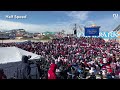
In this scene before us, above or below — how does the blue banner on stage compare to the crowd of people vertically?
above

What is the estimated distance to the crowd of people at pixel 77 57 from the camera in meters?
7.48

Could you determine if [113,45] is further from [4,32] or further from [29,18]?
[4,32]

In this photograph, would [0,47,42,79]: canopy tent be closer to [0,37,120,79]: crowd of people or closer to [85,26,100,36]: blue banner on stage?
[0,37,120,79]: crowd of people

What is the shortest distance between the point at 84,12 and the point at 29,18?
130 centimetres

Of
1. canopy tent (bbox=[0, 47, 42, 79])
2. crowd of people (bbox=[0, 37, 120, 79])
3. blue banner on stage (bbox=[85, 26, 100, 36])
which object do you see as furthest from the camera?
blue banner on stage (bbox=[85, 26, 100, 36])

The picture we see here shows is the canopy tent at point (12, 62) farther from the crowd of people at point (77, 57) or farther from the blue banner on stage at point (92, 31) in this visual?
the blue banner on stage at point (92, 31)

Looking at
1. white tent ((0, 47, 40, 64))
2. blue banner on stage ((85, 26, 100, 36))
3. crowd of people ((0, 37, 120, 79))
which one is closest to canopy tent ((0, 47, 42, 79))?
white tent ((0, 47, 40, 64))

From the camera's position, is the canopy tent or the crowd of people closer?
the canopy tent

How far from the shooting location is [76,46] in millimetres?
7793

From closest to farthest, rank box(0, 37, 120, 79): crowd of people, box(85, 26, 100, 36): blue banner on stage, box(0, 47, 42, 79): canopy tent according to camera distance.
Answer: box(0, 47, 42, 79): canopy tent
box(0, 37, 120, 79): crowd of people
box(85, 26, 100, 36): blue banner on stage

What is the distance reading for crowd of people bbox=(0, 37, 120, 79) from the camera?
24.5ft
